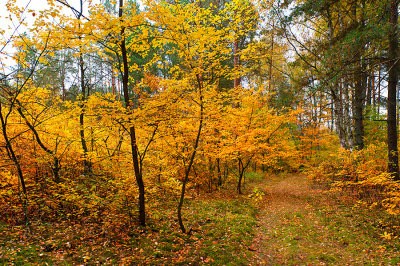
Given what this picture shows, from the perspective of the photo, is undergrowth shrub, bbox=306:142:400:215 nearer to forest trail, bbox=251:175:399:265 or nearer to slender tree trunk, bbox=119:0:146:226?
forest trail, bbox=251:175:399:265

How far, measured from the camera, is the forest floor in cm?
402

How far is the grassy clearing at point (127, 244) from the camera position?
380cm

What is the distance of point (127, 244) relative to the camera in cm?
460

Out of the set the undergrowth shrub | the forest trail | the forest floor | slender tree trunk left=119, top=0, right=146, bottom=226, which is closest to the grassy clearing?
the forest floor

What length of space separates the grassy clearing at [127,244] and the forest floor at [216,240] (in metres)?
0.01

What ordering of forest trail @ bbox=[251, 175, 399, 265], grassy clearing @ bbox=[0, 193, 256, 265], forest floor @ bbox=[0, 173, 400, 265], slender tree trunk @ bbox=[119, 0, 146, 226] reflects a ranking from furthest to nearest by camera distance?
forest trail @ bbox=[251, 175, 399, 265] < slender tree trunk @ bbox=[119, 0, 146, 226] < forest floor @ bbox=[0, 173, 400, 265] < grassy clearing @ bbox=[0, 193, 256, 265]

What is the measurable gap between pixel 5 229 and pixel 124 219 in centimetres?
244

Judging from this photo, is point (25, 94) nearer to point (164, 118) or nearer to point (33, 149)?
point (33, 149)

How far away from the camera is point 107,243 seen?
449cm

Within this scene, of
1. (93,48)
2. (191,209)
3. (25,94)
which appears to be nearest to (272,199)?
(191,209)

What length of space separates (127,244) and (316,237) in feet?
16.5

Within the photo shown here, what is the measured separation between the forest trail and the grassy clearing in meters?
0.65

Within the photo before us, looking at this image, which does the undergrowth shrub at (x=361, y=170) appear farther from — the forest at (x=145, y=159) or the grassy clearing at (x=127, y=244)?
the grassy clearing at (x=127, y=244)

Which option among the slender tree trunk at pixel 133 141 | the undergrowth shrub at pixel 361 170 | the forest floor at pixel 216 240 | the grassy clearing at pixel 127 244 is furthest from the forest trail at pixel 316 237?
the slender tree trunk at pixel 133 141
